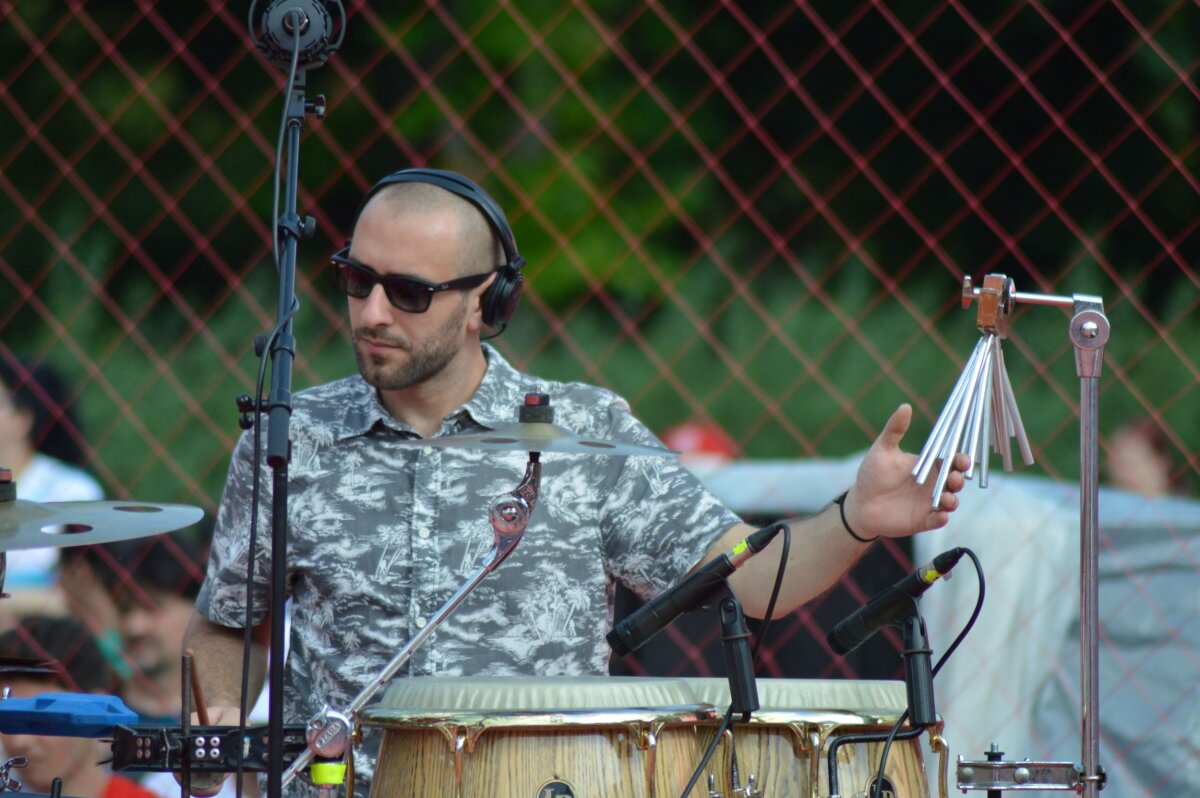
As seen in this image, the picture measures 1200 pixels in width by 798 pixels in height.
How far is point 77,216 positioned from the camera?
6844mm

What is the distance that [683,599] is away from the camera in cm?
230

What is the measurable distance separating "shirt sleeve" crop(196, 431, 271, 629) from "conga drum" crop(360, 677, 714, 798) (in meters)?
0.80

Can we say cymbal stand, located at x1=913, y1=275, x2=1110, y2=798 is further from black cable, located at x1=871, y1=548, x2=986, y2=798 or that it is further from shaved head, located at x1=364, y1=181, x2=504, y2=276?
shaved head, located at x1=364, y1=181, x2=504, y2=276

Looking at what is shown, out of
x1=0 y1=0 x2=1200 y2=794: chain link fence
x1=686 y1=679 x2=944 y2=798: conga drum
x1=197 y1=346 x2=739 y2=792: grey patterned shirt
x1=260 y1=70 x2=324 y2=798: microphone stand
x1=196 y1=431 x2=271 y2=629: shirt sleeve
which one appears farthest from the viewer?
x1=0 y1=0 x2=1200 y2=794: chain link fence

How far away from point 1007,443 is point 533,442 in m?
0.75

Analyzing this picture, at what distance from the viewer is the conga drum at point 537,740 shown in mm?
2330

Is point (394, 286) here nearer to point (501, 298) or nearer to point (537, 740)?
point (501, 298)

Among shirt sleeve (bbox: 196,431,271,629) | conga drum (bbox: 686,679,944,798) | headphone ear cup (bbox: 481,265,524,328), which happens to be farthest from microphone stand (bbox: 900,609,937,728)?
shirt sleeve (bbox: 196,431,271,629)

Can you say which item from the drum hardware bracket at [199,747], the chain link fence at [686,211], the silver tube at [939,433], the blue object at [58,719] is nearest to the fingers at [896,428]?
the silver tube at [939,433]

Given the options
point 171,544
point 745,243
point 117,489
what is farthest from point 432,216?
point 745,243

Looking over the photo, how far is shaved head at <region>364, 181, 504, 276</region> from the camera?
312 centimetres

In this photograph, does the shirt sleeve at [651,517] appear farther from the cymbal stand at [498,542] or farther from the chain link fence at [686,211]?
the chain link fence at [686,211]

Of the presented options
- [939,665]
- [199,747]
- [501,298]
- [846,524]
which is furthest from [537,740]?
[501,298]

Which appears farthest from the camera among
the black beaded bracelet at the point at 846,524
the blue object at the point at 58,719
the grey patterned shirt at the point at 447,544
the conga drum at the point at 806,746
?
the grey patterned shirt at the point at 447,544
